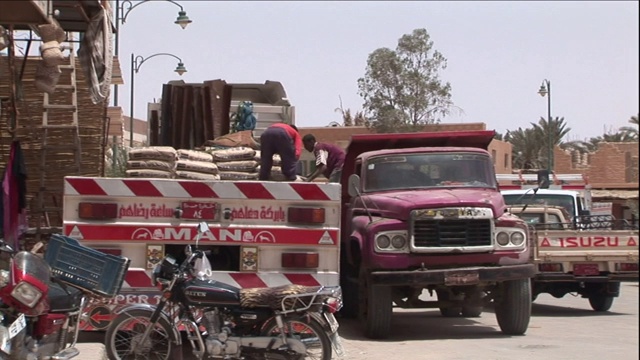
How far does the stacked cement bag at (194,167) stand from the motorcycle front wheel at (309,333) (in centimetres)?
245

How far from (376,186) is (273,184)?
10.8 ft

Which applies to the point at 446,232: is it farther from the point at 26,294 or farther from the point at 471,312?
the point at 26,294

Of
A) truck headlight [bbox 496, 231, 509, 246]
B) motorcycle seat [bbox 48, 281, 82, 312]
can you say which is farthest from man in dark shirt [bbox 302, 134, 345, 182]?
motorcycle seat [bbox 48, 281, 82, 312]

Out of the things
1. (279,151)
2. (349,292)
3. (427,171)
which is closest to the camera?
(279,151)

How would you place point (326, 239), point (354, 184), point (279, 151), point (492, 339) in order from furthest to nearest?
1. point (354, 184)
2. point (492, 339)
3. point (279, 151)
4. point (326, 239)

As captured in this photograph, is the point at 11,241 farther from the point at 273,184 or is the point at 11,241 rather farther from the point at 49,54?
the point at 273,184

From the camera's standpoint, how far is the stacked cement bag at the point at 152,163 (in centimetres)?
1058

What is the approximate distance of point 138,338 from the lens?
8.64 meters

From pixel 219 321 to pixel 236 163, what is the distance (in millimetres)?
2988

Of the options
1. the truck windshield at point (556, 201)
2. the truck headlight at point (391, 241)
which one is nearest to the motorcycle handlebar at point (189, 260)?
the truck headlight at point (391, 241)

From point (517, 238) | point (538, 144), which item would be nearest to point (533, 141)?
point (538, 144)

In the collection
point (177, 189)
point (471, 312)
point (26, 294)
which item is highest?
point (177, 189)

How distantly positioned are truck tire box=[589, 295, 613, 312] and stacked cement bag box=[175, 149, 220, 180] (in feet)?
26.1

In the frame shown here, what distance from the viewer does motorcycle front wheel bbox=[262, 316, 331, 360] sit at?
28.3 feet
